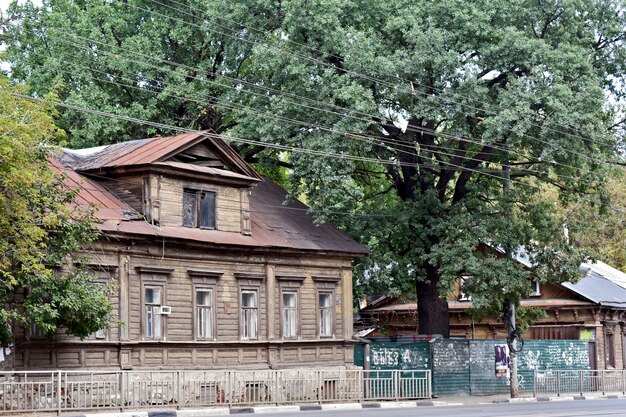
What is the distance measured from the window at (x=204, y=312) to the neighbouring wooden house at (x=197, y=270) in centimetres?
3

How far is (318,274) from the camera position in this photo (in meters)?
40.2

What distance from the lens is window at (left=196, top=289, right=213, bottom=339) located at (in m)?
35.5

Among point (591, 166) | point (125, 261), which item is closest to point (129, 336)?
point (125, 261)

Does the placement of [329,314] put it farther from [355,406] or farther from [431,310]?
[355,406]

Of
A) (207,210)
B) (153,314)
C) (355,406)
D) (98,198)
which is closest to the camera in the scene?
(98,198)

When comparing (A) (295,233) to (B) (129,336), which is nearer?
(B) (129,336)

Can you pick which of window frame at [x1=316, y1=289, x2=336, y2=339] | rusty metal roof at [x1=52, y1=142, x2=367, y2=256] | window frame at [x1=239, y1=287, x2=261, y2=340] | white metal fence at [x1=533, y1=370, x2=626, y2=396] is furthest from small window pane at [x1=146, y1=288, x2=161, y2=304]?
white metal fence at [x1=533, y1=370, x2=626, y2=396]

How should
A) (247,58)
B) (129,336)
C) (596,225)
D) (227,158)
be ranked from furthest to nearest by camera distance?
(247,58), (596,225), (227,158), (129,336)

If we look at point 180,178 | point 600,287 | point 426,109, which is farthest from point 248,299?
point 600,287

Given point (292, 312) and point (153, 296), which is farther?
point (292, 312)

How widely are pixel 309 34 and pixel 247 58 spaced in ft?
26.9

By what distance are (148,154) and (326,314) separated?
32.1ft

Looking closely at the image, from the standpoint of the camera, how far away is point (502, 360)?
1665 inches

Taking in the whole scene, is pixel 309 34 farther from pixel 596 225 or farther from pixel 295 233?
pixel 596 225
